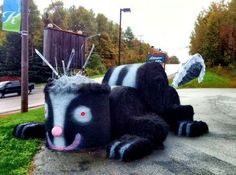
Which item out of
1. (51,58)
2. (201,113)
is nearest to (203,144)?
(201,113)

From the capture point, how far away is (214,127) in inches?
337

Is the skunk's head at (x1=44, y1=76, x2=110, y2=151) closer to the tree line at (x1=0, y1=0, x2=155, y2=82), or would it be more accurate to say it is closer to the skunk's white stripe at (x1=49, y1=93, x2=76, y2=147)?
the skunk's white stripe at (x1=49, y1=93, x2=76, y2=147)

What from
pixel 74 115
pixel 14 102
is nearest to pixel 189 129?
pixel 74 115

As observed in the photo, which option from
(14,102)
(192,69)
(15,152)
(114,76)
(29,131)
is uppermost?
(192,69)

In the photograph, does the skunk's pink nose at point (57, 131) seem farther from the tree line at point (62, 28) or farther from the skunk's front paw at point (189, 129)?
the tree line at point (62, 28)

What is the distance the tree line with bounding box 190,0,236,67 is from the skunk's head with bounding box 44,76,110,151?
34287 mm

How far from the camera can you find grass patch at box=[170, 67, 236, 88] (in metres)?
29.0

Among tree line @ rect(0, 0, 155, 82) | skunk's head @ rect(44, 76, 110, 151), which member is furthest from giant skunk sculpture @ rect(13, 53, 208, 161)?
tree line @ rect(0, 0, 155, 82)

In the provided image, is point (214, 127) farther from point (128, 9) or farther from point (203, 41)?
point (203, 41)

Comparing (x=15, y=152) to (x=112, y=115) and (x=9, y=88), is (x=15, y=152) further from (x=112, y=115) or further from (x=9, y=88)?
(x=9, y=88)

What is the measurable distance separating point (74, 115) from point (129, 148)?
103cm

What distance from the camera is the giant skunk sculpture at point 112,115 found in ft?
18.3

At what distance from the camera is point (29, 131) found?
7.00m

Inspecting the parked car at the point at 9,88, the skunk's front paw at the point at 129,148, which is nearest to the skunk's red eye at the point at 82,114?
the skunk's front paw at the point at 129,148
